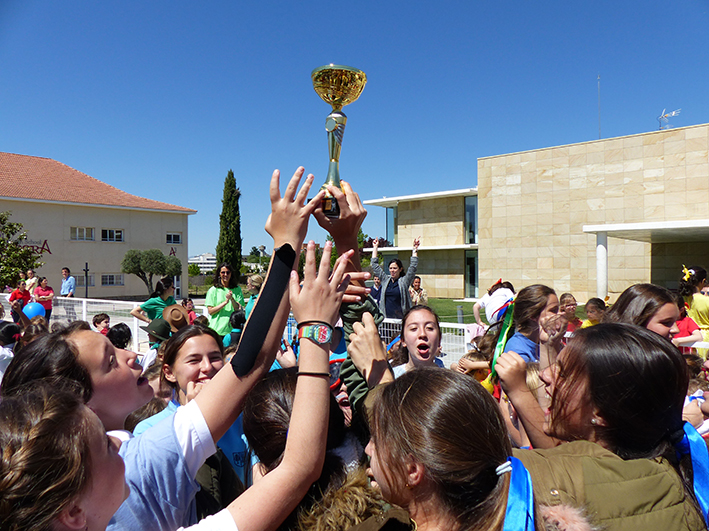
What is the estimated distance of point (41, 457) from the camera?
3.51 ft

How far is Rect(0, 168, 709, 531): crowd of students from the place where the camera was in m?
1.20

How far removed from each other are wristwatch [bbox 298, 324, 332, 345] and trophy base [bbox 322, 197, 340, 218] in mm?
995

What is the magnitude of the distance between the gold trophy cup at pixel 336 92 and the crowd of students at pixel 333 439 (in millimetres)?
1019

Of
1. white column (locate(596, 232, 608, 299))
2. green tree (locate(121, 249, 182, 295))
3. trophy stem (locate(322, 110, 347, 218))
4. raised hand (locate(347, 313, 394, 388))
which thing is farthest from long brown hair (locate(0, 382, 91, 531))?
green tree (locate(121, 249, 182, 295))

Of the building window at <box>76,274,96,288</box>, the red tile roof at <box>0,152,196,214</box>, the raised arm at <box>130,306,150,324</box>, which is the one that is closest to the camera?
the raised arm at <box>130,306,150,324</box>

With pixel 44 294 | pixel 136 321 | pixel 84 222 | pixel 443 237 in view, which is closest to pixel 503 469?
pixel 136 321

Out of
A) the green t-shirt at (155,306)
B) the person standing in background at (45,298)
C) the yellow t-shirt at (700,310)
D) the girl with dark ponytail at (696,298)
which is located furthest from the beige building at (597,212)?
the person standing in background at (45,298)

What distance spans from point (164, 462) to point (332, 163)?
1.87 m

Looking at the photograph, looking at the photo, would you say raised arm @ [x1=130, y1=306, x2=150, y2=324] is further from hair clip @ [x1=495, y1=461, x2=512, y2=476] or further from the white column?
the white column

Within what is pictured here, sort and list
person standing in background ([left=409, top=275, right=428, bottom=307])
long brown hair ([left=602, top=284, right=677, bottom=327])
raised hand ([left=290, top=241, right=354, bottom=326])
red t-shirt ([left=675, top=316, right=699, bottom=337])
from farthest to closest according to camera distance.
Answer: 1. person standing in background ([left=409, top=275, right=428, bottom=307])
2. red t-shirt ([left=675, top=316, right=699, bottom=337])
3. long brown hair ([left=602, top=284, right=677, bottom=327])
4. raised hand ([left=290, top=241, right=354, bottom=326])

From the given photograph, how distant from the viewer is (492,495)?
1246 millimetres

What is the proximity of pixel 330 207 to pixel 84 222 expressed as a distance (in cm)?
3674

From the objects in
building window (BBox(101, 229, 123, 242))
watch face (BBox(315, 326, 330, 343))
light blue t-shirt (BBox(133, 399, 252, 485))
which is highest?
building window (BBox(101, 229, 123, 242))

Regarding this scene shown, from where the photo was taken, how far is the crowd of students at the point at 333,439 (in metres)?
1.20
